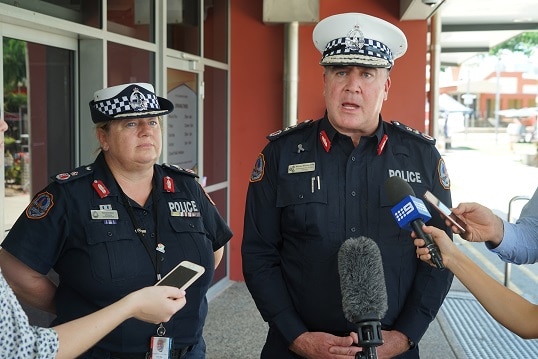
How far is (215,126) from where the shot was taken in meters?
6.40

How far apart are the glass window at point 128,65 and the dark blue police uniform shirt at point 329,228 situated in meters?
2.20

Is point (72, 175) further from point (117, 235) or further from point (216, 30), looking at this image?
point (216, 30)

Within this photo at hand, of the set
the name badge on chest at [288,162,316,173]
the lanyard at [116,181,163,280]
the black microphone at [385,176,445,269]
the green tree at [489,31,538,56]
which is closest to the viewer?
the black microphone at [385,176,445,269]

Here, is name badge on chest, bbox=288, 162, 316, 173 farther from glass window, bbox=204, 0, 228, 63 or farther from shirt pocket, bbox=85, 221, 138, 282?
glass window, bbox=204, 0, 228, 63

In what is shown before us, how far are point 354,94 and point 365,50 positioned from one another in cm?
16

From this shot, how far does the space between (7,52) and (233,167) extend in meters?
3.43

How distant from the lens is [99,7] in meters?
4.09

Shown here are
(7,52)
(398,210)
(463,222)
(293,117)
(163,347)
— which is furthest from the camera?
(293,117)

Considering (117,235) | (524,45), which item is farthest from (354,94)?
(524,45)

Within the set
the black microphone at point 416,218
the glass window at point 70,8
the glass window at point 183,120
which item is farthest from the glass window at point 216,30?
the black microphone at point 416,218

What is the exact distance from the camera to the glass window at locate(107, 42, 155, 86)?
4.28 m

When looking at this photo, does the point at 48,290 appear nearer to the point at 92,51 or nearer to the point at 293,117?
the point at 92,51

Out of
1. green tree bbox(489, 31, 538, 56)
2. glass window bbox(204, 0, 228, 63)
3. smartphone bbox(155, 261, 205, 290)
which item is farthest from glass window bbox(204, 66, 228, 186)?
green tree bbox(489, 31, 538, 56)

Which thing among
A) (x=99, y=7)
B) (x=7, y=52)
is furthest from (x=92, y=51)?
(x=7, y=52)
